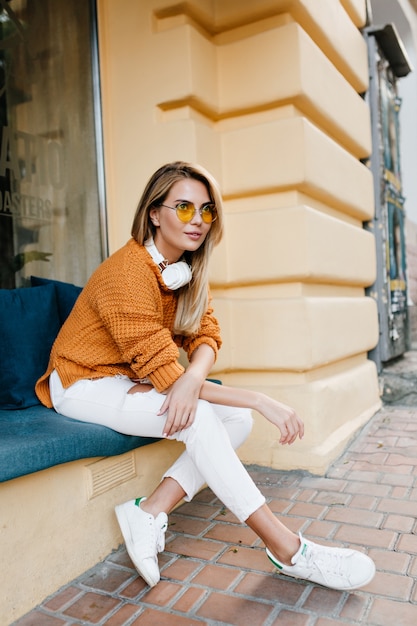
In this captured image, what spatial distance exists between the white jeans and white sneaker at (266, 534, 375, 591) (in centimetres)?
23

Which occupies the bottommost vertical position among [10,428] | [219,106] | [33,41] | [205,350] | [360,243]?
[10,428]

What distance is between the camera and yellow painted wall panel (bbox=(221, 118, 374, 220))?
3152 mm

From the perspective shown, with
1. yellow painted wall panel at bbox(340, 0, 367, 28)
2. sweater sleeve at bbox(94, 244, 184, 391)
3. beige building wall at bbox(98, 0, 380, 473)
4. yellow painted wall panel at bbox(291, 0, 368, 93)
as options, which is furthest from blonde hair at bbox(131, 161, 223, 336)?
yellow painted wall panel at bbox(340, 0, 367, 28)

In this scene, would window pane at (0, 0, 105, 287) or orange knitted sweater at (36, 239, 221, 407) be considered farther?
window pane at (0, 0, 105, 287)

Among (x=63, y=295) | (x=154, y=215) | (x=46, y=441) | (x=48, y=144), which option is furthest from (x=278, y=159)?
(x=46, y=441)

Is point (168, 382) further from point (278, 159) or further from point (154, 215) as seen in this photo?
point (278, 159)

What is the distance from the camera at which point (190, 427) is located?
1.95 meters

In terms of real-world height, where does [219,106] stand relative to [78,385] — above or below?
above

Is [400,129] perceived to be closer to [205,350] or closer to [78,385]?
[205,350]

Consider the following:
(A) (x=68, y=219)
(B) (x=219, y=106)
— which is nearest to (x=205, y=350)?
(A) (x=68, y=219)

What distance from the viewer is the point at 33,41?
10.3ft

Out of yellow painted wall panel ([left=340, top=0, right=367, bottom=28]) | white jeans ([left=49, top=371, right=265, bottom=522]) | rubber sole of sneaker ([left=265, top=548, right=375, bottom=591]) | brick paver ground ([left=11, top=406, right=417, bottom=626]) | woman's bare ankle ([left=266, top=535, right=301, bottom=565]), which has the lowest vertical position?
brick paver ground ([left=11, top=406, right=417, bottom=626])

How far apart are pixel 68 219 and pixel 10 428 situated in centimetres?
164

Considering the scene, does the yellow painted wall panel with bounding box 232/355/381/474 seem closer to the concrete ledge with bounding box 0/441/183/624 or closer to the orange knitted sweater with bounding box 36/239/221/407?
the concrete ledge with bounding box 0/441/183/624
